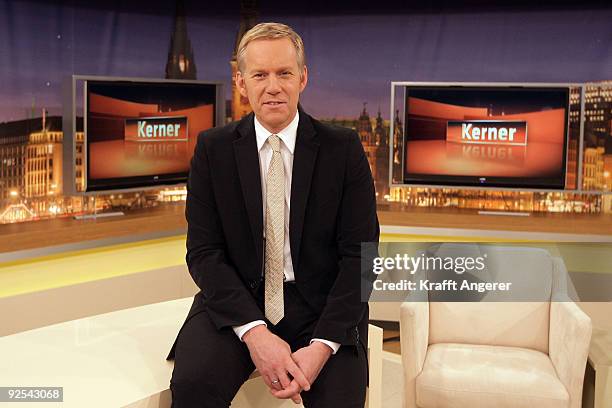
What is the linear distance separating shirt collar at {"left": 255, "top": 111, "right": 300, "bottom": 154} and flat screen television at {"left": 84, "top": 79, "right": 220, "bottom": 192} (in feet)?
8.43

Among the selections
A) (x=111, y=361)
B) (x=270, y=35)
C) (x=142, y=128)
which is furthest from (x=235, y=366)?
(x=142, y=128)

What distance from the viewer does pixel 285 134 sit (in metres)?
2.23

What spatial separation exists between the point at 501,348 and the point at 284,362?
1.54m

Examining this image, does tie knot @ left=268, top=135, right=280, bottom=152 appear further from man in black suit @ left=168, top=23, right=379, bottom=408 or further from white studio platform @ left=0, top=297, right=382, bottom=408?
white studio platform @ left=0, top=297, right=382, bottom=408

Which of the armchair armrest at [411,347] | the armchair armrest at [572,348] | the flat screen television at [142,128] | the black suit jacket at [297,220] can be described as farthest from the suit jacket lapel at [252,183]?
the flat screen television at [142,128]

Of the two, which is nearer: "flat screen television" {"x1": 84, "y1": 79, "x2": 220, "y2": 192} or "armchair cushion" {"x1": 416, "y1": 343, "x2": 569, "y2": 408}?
"armchair cushion" {"x1": 416, "y1": 343, "x2": 569, "y2": 408}

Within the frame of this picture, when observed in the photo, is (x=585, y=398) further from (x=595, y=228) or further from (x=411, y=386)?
(x=595, y=228)

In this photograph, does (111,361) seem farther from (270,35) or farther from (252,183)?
(270,35)

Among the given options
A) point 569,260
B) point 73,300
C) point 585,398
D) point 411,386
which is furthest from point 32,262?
point 569,260

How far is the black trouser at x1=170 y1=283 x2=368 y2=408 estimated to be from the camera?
6.49 ft

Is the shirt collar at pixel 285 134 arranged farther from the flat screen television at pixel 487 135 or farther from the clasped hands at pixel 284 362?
the flat screen television at pixel 487 135

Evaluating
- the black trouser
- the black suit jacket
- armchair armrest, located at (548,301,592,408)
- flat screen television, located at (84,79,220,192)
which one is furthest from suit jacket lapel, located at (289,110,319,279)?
flat screen television, located at (84,79,220,192)

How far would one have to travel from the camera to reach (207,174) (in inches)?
87.5

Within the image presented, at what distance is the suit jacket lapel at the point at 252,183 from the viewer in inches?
85.8
